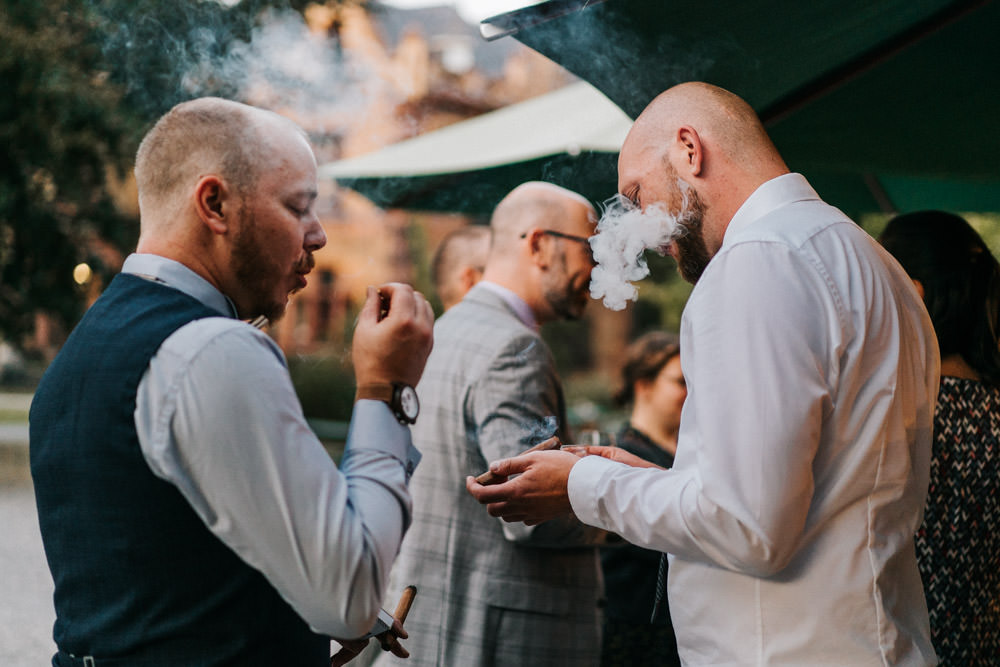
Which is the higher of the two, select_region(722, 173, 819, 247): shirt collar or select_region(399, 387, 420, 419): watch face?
select_region(722, 173, 819, 247): shirt collar

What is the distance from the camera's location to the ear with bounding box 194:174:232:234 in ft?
4.97

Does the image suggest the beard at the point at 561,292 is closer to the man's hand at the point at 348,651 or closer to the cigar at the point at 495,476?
the cigar at the point at 495,476

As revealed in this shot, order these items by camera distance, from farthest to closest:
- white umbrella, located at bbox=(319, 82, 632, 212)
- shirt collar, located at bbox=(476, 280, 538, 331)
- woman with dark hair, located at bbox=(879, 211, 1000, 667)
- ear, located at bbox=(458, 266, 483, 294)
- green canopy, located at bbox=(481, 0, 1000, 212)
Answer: ear, located at bbox=(458, 266, 483, 294)
white umbrella, located at bbox=(319, 82, 632, 212)
shirt collar, located at bbox=(476, 280, 538, 331)
woman with dark hair, located at bbox=(879, 211, 1000, 667)
green canopy, located at bbox=(481, 0, 1000, 212)

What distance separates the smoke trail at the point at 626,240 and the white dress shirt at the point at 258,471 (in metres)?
0.94

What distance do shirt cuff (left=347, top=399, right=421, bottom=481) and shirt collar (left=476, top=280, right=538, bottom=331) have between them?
170 centimetres

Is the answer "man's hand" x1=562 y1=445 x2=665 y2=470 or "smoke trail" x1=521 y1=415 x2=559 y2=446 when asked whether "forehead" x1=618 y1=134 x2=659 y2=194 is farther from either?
"smoke trail" x1=521 y1=415 x2=559 y2=446

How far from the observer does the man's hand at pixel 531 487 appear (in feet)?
6.33

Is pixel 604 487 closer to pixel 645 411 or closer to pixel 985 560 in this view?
pixel 985 560

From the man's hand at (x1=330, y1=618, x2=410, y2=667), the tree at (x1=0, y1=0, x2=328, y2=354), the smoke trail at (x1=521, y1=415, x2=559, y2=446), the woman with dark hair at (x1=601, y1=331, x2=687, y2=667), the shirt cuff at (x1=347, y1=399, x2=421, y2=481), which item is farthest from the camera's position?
the tree at (x1=0, y1=0, x2=328, y2=354)

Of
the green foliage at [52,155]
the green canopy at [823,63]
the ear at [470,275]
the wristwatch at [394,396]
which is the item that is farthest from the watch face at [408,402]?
the green foliage at [52,155]

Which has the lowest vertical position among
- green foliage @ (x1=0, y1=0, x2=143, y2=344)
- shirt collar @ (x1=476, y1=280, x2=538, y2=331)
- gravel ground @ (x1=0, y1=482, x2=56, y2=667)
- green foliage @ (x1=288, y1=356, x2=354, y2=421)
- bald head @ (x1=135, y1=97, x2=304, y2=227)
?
green foliage @ (x1=288, y1=356, x2=354, y2=421)

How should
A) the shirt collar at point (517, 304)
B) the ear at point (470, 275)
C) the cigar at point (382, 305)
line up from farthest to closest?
the ear at point (470, 275) < the shirt collar at point (517, 304) < the cigar at point (382, 305)

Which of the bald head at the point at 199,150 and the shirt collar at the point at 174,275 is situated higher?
the bald head at the point at 199,150

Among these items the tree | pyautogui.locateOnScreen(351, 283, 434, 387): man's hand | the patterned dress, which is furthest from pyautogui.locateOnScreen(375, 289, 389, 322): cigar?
the tree
